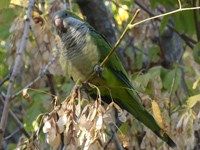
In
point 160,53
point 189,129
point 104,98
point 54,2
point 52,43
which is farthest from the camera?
point 160,53

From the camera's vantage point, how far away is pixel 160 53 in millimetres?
4160

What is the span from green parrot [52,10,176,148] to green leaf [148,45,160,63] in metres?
1.36

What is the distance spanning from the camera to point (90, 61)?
2.36 metres

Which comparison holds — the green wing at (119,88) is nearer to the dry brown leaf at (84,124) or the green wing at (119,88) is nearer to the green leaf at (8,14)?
the dry brown leaf at (84,124)

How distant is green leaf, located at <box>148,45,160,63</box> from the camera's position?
3875mm

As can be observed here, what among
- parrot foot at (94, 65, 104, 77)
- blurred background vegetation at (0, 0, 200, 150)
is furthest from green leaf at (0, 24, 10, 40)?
parrot foot at (94, 65, 104, 77)

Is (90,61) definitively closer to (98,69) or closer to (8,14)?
(98,69)

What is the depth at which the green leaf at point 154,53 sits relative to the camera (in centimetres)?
388

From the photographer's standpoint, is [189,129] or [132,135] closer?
[189,129]

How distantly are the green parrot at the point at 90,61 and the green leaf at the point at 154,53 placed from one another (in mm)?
1356

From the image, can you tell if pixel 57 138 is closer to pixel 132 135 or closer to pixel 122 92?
pixel 122 92

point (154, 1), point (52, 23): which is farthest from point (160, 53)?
point (52, 23)

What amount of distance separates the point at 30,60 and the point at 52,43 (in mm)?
1391

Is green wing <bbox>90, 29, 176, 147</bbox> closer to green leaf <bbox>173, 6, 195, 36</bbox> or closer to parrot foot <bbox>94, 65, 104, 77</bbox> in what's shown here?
parrot foot <bbox>94, 65, 104, 77</bbox>
